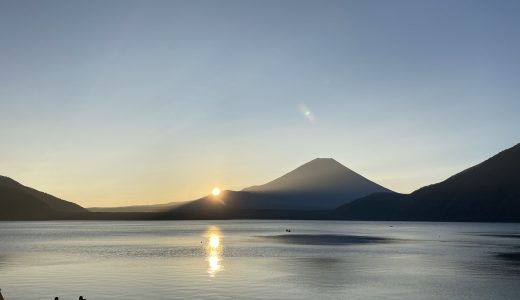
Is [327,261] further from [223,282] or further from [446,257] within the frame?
[223,282]

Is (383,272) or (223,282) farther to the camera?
(383,272)

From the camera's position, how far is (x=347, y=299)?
52094mm

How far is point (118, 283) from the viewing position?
62000 millimetres

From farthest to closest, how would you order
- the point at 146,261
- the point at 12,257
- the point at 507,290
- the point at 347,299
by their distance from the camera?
the point at 12,257
the point at 146,261
the point at 507,290
the point at 347,299

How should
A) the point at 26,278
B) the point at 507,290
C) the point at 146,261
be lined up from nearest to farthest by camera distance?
the point at 507,290 → the point at 26,278 → the point at 146,261

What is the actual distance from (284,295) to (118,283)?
1996 cm

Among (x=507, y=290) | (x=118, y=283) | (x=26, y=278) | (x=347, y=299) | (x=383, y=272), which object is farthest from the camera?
(x=383, y=272)

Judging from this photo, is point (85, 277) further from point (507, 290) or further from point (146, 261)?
point (507, 290)

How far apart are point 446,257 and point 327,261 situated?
1024 inches

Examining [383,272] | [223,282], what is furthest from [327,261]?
[223,282]

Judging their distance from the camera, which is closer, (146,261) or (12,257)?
(146,261)

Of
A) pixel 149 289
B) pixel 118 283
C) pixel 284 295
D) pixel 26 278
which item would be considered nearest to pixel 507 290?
pixel 284 295

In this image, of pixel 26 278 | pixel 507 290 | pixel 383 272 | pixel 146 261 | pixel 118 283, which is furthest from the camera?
pixel 146 261

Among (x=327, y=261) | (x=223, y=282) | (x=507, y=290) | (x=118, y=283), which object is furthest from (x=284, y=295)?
(x=327, y=261)
